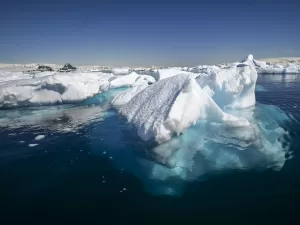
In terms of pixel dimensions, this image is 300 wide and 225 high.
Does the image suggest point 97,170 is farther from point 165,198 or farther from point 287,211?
point 287,211

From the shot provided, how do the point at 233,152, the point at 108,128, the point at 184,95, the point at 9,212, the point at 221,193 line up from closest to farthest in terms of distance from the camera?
the point at 9,212 → the point at 221,193 → the point at 233,152 → the point at 184,95 → the point at 108,128

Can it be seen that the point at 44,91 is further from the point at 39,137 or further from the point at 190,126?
the point at 190,126

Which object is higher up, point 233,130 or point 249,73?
point 249,73

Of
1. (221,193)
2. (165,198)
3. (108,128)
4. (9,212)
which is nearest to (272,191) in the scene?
(221,193)

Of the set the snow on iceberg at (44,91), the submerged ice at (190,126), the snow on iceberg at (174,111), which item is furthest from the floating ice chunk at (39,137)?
the snow on iceberg at (44,91)

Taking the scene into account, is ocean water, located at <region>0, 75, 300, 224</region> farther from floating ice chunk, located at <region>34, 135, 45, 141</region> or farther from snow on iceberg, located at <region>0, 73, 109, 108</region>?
snow on iceberg, located at <region>0, 73, 109, 108</region>

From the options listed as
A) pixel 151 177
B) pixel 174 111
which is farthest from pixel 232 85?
pixel 151 177

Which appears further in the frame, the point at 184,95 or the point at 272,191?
the point at 184,95
